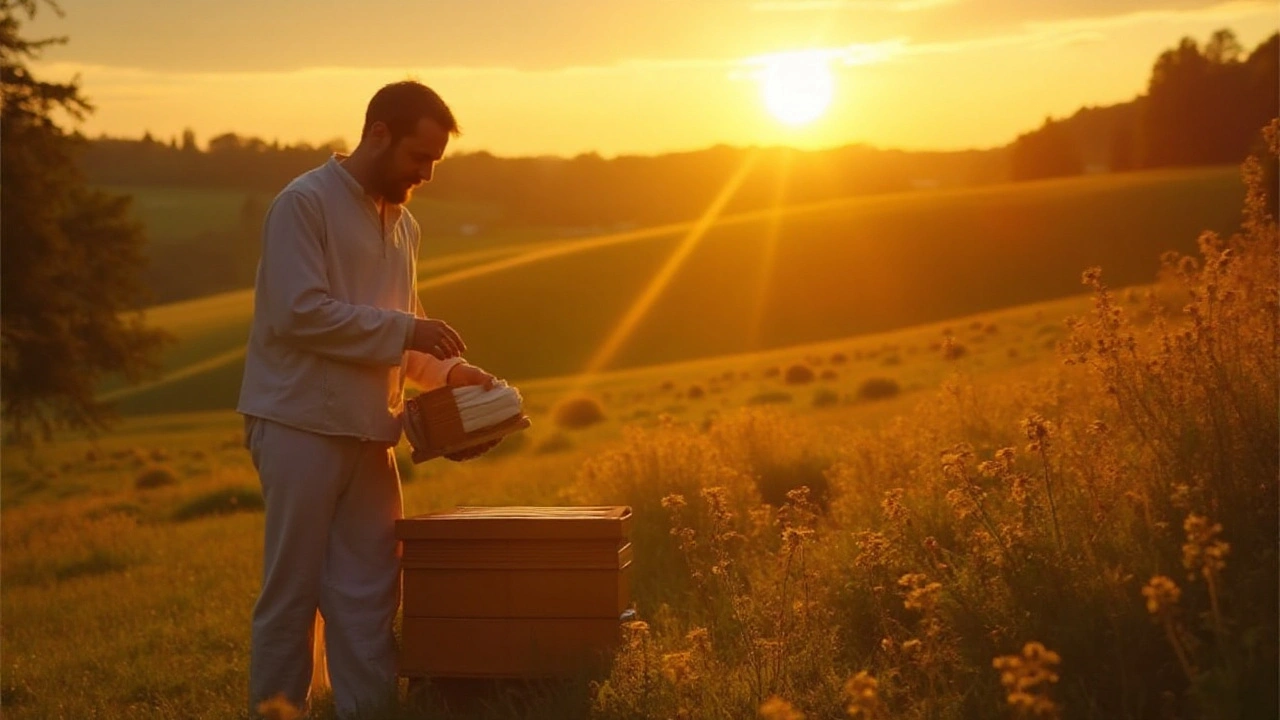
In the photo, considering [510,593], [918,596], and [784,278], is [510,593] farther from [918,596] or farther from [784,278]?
[784,278]

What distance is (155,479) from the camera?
1195 inches

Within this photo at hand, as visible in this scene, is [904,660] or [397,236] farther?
[397,236]

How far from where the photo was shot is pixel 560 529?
5.67m

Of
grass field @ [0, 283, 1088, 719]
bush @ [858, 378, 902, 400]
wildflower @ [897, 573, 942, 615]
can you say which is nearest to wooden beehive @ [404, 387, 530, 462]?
wildflower @ [897, 573, 942, 615]

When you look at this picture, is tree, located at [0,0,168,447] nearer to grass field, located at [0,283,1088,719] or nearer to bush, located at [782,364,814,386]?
grass field, located at [0,283,1088,719]

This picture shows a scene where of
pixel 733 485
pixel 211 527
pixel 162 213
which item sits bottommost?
pixel 211 527

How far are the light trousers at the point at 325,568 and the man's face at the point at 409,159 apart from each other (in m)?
1.09

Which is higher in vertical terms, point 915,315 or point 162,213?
point 162,213

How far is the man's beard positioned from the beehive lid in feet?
4.51

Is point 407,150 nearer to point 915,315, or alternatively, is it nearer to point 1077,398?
point 1077,398

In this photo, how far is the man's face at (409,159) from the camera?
5.72m

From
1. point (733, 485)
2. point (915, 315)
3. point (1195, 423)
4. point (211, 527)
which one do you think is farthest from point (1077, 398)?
point (915, 315)

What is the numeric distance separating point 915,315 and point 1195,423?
178 feet

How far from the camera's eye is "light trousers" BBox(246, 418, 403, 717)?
5723 millimetres
